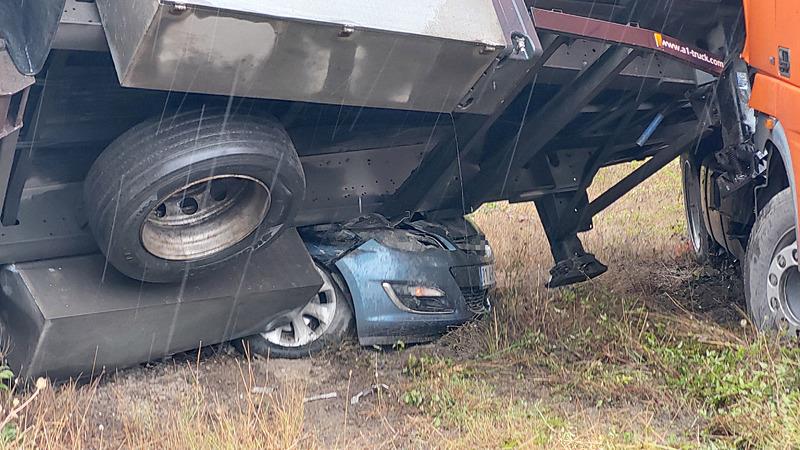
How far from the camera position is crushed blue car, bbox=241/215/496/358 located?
4742 millimetres

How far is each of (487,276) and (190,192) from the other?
2.09 m

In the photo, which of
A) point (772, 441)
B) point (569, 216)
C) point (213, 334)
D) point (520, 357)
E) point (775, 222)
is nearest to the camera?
point (772, 441)

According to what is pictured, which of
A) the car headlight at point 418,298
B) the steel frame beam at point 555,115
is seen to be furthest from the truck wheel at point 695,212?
the car headlight at point 418,298

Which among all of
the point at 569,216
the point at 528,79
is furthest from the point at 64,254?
the point at 569,216

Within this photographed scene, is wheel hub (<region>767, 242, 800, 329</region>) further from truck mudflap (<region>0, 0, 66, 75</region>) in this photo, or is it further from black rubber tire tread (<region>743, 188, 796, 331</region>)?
truck mudflap (<region>0, 0, 66, 75</region>)

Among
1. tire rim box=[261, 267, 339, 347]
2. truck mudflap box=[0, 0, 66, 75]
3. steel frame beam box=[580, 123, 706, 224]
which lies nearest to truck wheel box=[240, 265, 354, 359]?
tire rim box=[261, 267, 339, 347]

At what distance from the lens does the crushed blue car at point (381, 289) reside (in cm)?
474

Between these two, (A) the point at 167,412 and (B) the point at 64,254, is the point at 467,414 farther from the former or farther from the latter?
(B) the point at 64,254

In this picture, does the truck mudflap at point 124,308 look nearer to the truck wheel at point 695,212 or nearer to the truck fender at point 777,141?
the truck fender at point 777,141

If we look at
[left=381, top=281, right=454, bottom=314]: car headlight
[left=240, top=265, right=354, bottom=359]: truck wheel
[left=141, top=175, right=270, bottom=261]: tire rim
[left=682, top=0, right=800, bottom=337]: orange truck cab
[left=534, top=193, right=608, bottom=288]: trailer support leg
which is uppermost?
[left=682, top=0, right=800, bottom=337]: orange truck cab

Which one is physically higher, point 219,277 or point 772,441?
point 772,441

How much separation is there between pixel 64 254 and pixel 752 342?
3.09 metres

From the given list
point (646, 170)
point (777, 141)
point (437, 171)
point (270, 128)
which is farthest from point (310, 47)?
point (646, 170)

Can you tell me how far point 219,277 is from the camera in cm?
419
